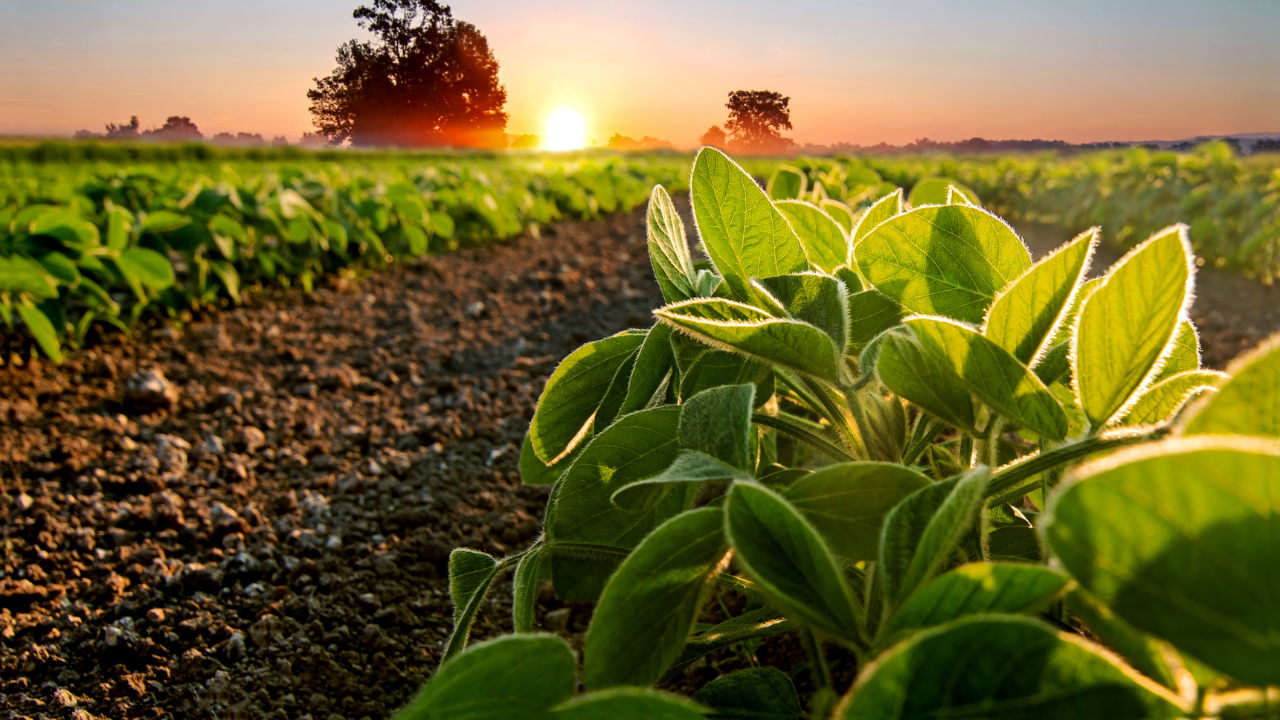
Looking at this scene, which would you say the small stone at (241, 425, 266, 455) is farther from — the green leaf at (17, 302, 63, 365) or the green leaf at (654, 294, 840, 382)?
the green leaf at (654, 294, 840, 382)

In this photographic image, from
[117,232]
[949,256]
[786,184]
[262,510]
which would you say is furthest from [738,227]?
[117,232]

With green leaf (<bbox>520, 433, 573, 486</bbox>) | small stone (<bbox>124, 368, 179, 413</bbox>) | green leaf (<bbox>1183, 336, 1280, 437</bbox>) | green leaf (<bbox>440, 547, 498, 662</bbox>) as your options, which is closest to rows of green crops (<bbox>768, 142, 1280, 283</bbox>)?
small stone (<bbox>124, 368, 179, 413</bbox>)

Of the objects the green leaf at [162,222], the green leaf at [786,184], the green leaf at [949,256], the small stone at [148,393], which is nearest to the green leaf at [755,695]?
the green leaf at [949,256]

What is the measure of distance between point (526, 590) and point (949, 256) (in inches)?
17.9

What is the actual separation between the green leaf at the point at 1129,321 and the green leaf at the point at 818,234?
0.38 metres

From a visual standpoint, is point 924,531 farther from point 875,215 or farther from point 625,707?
point 875,215

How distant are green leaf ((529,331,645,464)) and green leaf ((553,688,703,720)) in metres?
0.42

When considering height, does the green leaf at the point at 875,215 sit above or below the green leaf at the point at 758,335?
above

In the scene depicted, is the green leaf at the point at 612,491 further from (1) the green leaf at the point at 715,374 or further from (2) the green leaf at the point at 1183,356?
(2) the green leaf at the point at 1183,356

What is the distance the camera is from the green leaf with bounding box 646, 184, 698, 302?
0.71 m

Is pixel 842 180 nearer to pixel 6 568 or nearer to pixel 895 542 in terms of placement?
pixel 895 542

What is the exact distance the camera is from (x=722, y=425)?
513 mm

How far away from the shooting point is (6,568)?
5.69ft

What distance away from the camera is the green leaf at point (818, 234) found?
2.80ft
